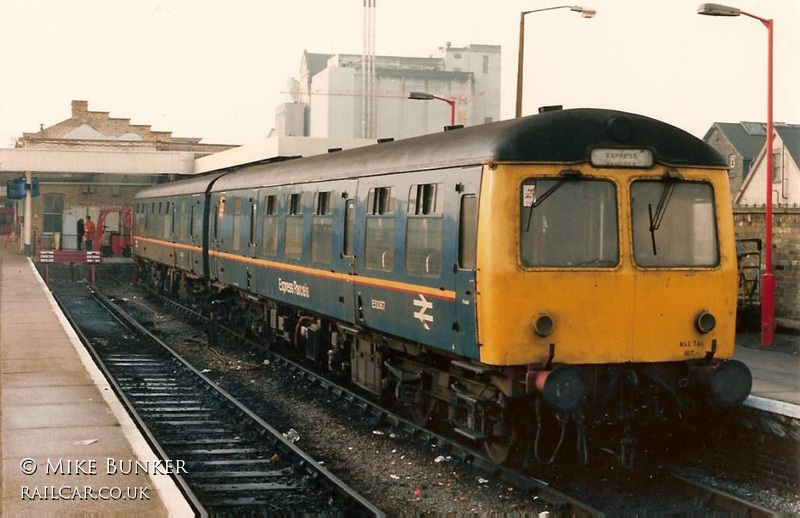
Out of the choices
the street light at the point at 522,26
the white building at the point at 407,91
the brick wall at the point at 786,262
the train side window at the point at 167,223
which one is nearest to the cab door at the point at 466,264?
the brick wall at the point at 786,262

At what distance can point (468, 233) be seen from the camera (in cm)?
929

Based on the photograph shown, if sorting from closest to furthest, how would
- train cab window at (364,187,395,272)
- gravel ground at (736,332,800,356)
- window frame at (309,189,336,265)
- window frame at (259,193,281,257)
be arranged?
train cab window at (364,187,395,272) < window frame at (309,189,336,265) < window frame at (259,193,281,257) < gravel ground at (736,332,800,356)

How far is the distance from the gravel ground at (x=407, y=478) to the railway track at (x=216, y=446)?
35 cm

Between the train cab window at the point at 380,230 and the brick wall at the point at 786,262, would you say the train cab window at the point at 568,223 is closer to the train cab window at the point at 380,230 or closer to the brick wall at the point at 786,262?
the train cab window at the point at 380,230

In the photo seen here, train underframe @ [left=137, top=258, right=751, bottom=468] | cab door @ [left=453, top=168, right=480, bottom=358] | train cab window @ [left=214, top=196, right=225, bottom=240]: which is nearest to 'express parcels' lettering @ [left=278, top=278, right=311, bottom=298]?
train underframe @ [left=137, top=258, right=751, bottom=468]

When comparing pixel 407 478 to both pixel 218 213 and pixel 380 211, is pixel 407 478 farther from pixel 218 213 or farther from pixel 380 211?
pixel 218 213

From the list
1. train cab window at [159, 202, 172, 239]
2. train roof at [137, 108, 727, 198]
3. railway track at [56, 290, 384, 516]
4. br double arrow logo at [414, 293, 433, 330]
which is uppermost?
train roof at [137, 108, 727, 198]

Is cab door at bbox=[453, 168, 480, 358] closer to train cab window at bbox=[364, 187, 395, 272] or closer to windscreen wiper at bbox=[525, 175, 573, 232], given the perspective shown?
windscreen wiper at bbox=[525, 175, 573, 232]

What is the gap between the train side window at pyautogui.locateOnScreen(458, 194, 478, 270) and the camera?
910 cm

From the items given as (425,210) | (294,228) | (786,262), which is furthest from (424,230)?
(786,262)

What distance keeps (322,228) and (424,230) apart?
3517mm

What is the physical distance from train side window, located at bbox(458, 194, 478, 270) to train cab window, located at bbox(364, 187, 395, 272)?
69.1 inches

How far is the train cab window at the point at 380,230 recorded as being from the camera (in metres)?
11.1

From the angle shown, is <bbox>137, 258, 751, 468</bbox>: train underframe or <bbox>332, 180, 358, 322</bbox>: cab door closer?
<bbox>137, 258, 751, 468</bbox>: train underframe
